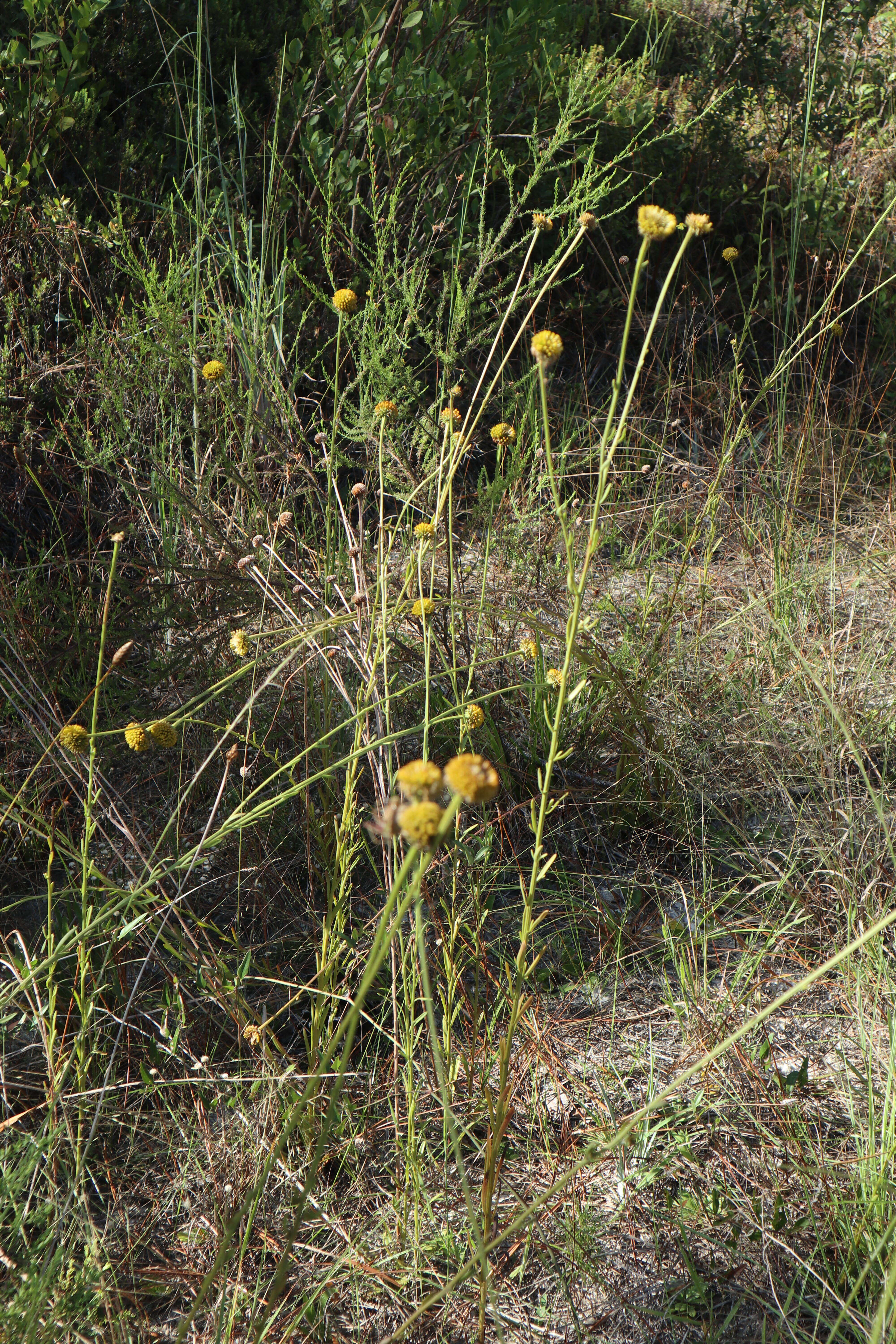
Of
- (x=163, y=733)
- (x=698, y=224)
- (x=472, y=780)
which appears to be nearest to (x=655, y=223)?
(x=698, y=224)

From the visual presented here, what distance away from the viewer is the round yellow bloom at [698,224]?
980mm

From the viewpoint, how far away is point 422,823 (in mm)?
657

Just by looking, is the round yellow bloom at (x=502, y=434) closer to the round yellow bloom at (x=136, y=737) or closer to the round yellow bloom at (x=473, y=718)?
the round yellow bloom at (x=473, y=718)

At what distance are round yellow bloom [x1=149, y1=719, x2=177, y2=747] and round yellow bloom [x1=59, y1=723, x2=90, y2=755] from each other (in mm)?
83

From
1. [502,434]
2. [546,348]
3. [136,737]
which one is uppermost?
[546,348]

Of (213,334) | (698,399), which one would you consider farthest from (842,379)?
(213,334)

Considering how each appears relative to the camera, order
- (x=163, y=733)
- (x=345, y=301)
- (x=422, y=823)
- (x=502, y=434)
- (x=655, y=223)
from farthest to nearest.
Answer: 1. (x=502, y=434)
2. (x=345, y=301)
3. (x=163, y=733)
4. (x=655, y=223)
5. (x=422, y=823)

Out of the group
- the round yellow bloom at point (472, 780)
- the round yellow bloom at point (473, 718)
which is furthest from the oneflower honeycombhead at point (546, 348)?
the round yellow bloom at point (473, 718)

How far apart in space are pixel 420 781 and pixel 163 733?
697mm

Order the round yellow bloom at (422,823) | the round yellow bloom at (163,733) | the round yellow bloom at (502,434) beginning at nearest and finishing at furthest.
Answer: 1. the round yellow bloom at (422,823)
2. the round yellow bloom at (163,733)
3. the round yellow bloom at (502,434)

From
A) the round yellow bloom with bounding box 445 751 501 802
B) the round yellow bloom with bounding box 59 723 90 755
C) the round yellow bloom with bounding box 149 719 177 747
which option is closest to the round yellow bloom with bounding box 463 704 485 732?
the round yellow bloom with bounding box 149 719 177 747

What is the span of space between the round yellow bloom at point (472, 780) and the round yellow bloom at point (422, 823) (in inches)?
1.2

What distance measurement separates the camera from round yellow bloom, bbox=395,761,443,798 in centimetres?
69

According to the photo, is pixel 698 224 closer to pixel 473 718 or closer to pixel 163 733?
pixel 473 718
